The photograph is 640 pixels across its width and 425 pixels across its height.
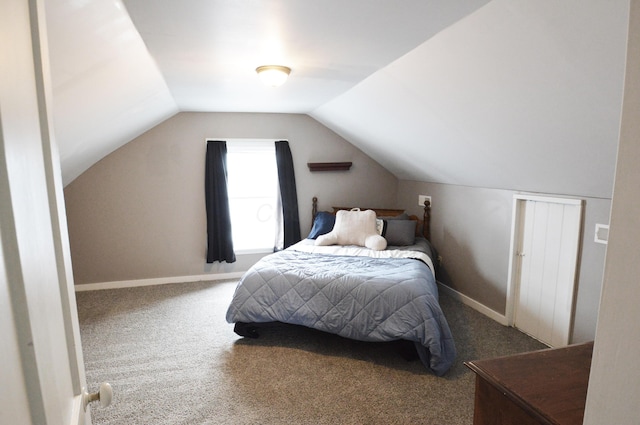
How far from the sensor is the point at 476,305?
363cm

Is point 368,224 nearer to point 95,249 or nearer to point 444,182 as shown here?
point 444,182

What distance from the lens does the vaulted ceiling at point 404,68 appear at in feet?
5.02

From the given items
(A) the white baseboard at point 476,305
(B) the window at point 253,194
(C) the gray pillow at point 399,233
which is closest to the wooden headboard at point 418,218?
(C) the gray pillow at point 399,233

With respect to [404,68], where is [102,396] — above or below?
below

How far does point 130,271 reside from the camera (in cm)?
434

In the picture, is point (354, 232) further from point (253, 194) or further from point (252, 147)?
point (252, 147)

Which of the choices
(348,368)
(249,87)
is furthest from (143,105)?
(348,368)

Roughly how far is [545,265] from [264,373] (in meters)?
2.40

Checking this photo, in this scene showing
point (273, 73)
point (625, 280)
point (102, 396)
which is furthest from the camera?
point (273, 73)

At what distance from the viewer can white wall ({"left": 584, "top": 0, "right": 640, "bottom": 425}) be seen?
465 millimetres

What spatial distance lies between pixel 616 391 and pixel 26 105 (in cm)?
98

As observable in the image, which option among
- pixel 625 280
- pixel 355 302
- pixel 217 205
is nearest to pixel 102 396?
pixel 625 280

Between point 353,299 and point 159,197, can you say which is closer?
point 353,299

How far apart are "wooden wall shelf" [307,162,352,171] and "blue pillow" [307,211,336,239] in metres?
0.67
